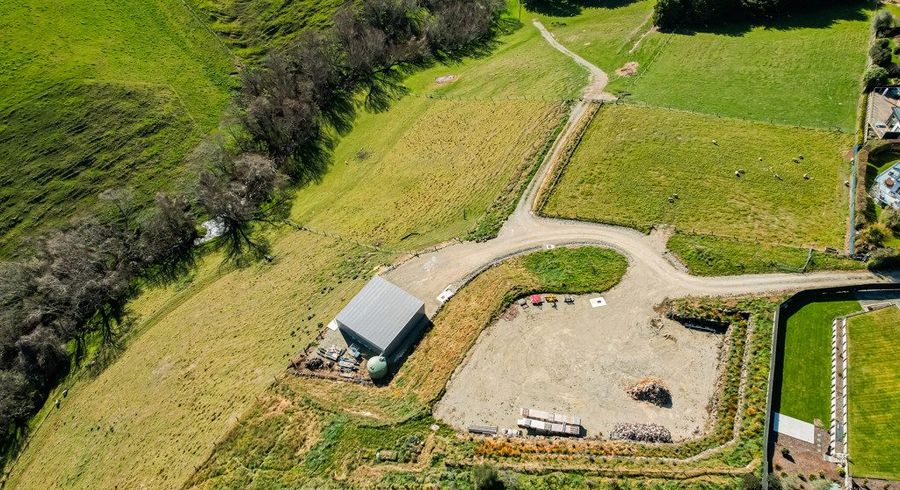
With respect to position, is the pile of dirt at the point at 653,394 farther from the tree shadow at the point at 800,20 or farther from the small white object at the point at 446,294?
A: the tree shadow at the point at 800,20

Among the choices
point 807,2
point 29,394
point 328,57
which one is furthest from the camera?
point 328,57

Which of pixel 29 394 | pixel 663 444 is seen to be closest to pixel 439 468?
pixel 663 444

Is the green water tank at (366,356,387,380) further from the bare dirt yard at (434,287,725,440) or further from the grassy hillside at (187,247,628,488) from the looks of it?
the bare dirt yard at (434,287,725,440)

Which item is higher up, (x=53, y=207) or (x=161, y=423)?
(x=53, y=207)

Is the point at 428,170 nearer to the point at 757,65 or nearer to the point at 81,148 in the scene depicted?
the point at 757,65

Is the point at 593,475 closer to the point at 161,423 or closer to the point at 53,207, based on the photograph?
the point at 161,423

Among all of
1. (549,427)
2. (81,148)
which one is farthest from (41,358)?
(549,427)

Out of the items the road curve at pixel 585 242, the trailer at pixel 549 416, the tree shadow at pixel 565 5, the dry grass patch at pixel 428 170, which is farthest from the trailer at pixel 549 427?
the tree shadow at pixel 565 5
